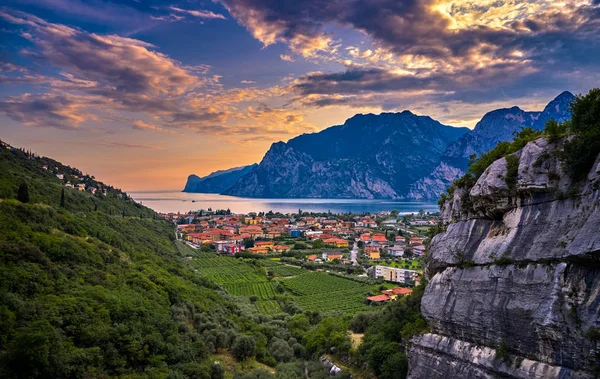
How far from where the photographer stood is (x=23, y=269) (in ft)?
64.8

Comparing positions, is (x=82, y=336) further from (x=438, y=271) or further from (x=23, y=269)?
(x=438, y=271)

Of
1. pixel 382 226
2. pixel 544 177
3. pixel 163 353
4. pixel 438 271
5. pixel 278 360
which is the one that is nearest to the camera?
pixel 544 177

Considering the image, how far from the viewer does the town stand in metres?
55.9

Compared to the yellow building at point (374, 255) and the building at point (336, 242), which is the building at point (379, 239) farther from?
the yellow building at point (374, 255)

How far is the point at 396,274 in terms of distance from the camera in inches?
2079

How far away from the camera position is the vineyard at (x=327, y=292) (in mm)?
39438

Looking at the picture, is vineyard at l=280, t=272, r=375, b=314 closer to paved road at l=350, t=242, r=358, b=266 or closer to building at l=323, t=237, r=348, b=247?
paved road at l=350, t=242, r=358, b=266

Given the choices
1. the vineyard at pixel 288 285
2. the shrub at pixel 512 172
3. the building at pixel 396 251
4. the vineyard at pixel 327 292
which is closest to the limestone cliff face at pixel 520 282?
the shrub at pixel 512 172

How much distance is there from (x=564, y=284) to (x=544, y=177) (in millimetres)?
3421

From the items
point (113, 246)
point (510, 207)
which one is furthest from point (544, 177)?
point (113, 246)

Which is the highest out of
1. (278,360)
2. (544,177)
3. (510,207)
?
(544,177)

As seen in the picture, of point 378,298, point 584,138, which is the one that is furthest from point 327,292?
point 584,138

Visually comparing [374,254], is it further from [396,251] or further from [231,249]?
[231,249]

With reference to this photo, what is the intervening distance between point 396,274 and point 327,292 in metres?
11.4
